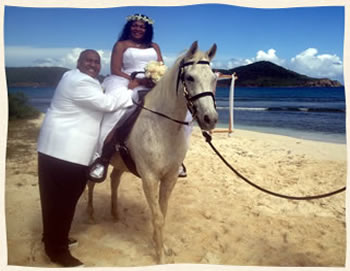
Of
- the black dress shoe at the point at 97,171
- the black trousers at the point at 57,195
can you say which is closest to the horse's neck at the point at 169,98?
the black dress shoe at the point at 97,171

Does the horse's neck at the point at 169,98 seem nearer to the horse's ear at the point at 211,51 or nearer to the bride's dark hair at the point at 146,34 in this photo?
the horse's ear at the point at 211,51

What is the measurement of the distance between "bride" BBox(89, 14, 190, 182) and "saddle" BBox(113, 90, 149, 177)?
4 cm

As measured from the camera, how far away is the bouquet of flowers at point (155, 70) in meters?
2.17

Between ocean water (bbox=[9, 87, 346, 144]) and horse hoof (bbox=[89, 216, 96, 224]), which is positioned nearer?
ocean water (bbox=[9, 87, 346, 144])

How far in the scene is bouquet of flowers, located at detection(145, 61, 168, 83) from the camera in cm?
217

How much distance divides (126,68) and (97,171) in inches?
33.8

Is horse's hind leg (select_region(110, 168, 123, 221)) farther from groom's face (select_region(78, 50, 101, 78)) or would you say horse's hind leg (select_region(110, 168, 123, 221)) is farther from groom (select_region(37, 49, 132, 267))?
groom's face (select_region(78, 50, 101, 78))

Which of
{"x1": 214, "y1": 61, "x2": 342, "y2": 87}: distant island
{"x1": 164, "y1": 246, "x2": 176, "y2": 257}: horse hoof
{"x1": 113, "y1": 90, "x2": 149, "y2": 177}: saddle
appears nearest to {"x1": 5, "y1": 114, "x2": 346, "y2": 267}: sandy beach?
{"x1": 164, "y1": 246, "x2": 176, "y2": 257}: horse hoof

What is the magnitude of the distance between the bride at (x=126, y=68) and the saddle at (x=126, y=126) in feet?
0.13

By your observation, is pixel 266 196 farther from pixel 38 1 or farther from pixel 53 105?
pixel 38 1

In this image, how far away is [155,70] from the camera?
7.14 ft

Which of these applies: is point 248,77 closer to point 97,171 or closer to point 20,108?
point 97,171

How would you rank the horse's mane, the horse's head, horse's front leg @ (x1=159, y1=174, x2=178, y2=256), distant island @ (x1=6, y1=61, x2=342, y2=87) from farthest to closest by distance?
horse's front leg @ (x1=159, y1=174, x2=178, y2=256) < distant island @ (x1=6, y1=61, x2=342, y2=87) < the horse's mane < the horse's head

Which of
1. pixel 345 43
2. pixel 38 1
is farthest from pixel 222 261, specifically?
pixel 38 1
